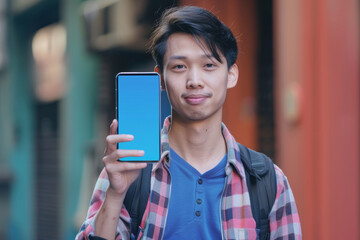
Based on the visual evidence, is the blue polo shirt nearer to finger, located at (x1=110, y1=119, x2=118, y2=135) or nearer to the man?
the man

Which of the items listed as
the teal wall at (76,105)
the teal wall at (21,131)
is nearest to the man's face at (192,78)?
the teal wall at (76,105)

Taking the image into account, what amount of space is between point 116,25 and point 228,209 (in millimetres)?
6983

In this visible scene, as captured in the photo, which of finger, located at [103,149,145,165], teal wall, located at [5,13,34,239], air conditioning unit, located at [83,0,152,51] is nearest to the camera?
finger, located at [103,149,145,165]

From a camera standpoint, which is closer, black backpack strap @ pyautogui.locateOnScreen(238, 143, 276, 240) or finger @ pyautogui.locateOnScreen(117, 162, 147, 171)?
finger @ pyautogui.locateOnScreen(117, 162, 147, 171)

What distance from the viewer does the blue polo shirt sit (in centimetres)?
164

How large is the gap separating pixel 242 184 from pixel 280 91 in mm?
3658

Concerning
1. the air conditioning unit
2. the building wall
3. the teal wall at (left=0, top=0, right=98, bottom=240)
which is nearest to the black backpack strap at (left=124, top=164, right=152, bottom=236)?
the building wall

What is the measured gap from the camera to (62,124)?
36.9 ft

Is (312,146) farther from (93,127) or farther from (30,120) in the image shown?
(30,120)

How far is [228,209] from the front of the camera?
1644 mm

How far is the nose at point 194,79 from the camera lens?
5.25ft

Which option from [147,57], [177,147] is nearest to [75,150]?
[147,57]

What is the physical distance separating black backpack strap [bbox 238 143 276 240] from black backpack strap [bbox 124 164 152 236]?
11.4 inches

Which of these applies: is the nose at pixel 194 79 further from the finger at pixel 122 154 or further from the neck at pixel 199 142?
the finger at pixel 122 154
